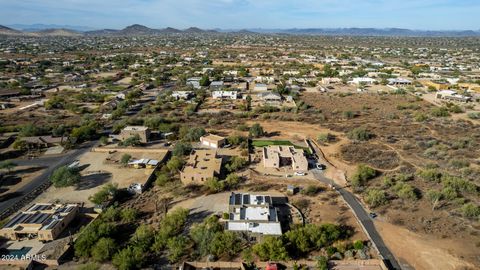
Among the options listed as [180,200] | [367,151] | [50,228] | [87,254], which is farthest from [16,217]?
[367,151]

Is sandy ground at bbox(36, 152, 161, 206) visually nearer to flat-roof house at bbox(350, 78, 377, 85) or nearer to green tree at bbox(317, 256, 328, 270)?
green tree at bbox(317, 256, 328, 270)

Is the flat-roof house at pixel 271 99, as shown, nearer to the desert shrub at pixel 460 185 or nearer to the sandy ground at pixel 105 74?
the desert shrub at pixel 460 185

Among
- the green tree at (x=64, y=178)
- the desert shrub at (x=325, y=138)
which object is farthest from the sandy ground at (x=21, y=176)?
the desert shrub at (x=325, y=138)

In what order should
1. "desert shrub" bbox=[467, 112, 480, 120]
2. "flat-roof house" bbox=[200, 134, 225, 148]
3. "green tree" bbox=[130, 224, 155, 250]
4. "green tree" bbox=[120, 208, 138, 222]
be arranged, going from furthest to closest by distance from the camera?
"desert shrub" bbox=[467, 112, 480, 120] < "flat-roof house" bbox=[200, 134, 225, 148] < "green tree" bbox=[120, 208, 138, 222] < "green tree" bbox=[130, 224, 155, 250]

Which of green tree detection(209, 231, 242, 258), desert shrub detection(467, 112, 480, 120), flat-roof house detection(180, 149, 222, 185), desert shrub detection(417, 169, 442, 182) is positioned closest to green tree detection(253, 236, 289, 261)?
green tree detection(209, 231, 242, 258)

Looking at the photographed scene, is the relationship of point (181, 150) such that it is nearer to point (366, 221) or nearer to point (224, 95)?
point (366, 221)

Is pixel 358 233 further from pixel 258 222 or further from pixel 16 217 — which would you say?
pixel 16 217
